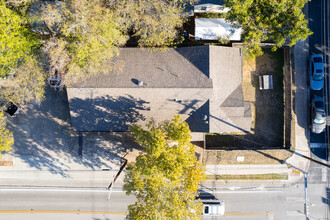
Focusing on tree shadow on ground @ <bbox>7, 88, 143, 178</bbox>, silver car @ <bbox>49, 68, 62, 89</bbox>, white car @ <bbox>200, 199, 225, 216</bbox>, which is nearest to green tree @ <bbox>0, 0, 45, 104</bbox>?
silver car @ <bbox>49, 68, 62, 89</bbox>

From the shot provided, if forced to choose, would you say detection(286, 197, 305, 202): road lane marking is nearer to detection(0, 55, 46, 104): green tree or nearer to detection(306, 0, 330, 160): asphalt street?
detection(306, 0, 330, 160): asphalt street

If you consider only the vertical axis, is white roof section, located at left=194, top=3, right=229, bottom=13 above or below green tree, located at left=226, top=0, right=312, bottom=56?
above

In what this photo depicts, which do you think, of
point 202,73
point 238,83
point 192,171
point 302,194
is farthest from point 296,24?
point 302,194

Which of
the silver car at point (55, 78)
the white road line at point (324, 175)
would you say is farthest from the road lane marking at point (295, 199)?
the silver car at point (55, 78)

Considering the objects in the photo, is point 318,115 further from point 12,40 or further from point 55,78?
point 12,40

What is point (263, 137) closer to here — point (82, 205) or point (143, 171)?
point (143, 171)

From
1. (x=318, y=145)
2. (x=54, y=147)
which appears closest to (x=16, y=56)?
(x=54, y=147)

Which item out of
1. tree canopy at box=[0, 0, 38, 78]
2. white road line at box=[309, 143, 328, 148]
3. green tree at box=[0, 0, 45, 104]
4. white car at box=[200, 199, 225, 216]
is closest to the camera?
tree canopy at box=[0, 0, 38, 78]
